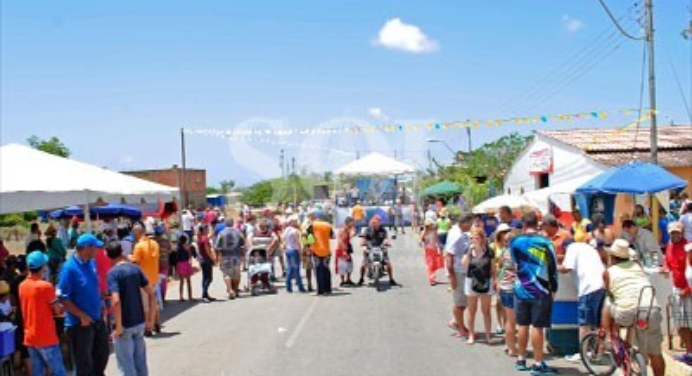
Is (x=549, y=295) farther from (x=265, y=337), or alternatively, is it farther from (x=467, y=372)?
(x=265, y=337)

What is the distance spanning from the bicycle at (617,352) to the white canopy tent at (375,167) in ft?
70.3

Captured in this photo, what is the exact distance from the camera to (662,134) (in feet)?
94.5

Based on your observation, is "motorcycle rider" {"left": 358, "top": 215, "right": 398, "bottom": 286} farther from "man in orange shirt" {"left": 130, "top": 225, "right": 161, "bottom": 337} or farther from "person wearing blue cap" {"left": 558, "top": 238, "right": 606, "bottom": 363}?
"person wearing blue cap" {"left": 558, "top": 238, "right": 606, "bottom": 363}

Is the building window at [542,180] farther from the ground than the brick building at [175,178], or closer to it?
closer to it

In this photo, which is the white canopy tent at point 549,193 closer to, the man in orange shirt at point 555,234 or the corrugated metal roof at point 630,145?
the corrugated metal roof at point 630,145

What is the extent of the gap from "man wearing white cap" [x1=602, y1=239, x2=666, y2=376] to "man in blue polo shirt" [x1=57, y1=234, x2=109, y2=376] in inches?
219

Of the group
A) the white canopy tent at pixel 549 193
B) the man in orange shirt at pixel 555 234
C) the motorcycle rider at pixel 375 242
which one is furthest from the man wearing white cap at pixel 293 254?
the man in orange shirt at pixel 555 234

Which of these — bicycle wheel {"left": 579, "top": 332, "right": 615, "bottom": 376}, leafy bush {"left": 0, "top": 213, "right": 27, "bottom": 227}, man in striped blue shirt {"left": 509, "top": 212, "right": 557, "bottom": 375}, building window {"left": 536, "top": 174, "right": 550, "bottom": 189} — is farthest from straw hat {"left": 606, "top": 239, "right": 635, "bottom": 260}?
leafy bush {"left": 0, "top": 213, "right": 27, "bottom": 227}

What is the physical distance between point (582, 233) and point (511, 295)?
371 cm

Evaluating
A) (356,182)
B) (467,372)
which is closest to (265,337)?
(467,372)

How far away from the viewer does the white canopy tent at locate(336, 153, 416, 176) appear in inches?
1166

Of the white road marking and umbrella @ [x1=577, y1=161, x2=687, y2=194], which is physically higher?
umbrella @ [x1=577, y1=161, x2=687, y2=194]

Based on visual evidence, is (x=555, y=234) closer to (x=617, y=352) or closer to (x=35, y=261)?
(x=617, y=352)

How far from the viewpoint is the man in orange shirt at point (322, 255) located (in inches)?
586
